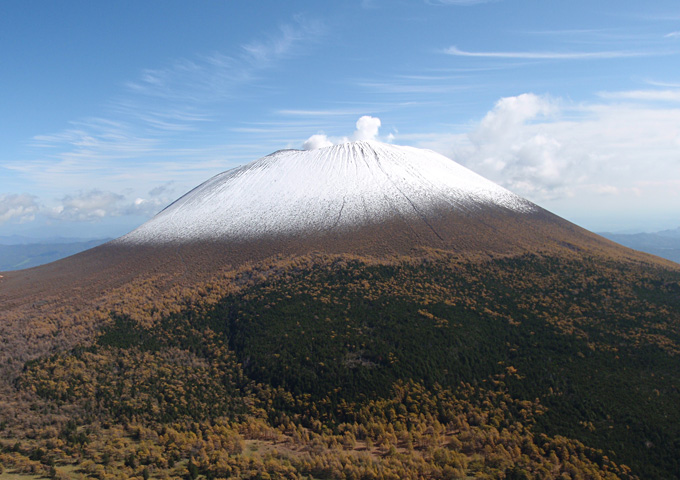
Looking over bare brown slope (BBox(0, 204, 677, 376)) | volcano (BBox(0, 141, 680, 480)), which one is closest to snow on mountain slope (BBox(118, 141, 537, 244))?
volcano (BBox(0, 141, 680, 480))

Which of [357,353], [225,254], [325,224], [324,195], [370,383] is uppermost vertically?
[324,195]

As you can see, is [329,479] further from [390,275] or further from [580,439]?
[390,275]

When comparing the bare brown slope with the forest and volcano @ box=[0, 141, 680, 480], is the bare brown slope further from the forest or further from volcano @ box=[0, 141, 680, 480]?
the forest

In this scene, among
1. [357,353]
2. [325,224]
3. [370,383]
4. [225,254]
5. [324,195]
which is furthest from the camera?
[324,195]

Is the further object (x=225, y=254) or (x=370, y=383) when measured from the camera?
(x=225, y=254)

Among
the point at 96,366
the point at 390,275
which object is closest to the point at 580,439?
the point at 390,275

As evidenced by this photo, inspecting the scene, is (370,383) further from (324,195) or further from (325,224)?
(324,195)

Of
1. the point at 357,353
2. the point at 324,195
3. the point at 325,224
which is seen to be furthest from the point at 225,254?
the point at 357,353
